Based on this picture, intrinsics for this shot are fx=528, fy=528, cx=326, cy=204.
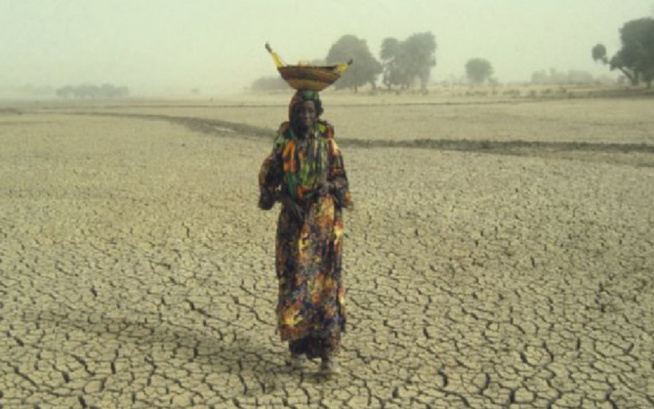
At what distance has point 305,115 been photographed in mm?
3178

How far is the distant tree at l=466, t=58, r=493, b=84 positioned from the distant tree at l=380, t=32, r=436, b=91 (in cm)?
3307

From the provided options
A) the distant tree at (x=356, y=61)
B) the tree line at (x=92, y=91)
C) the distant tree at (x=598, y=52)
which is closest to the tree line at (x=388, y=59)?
the distant tree at (x=356, y=61)

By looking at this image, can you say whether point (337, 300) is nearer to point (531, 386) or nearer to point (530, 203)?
point (531, 386)

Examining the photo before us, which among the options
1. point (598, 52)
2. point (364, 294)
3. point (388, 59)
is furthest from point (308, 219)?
point (388, 59)

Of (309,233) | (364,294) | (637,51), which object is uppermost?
(637,51)

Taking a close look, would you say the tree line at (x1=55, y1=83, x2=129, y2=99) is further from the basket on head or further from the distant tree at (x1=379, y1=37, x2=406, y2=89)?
the basket on head

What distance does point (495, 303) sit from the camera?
192 inches

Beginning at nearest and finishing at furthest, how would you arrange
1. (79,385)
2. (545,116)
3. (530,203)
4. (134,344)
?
(79,385) → (134,344) → (530,203) → (545,116)

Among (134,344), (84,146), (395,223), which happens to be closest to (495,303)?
(395,223)

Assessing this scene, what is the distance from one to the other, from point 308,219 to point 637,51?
55.2 metres

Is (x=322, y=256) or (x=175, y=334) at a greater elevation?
(x=322, y=256)

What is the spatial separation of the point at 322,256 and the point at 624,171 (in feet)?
29.5

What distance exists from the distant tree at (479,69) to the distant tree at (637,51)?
234ft

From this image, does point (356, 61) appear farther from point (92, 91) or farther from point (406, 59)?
point (92, 91)
